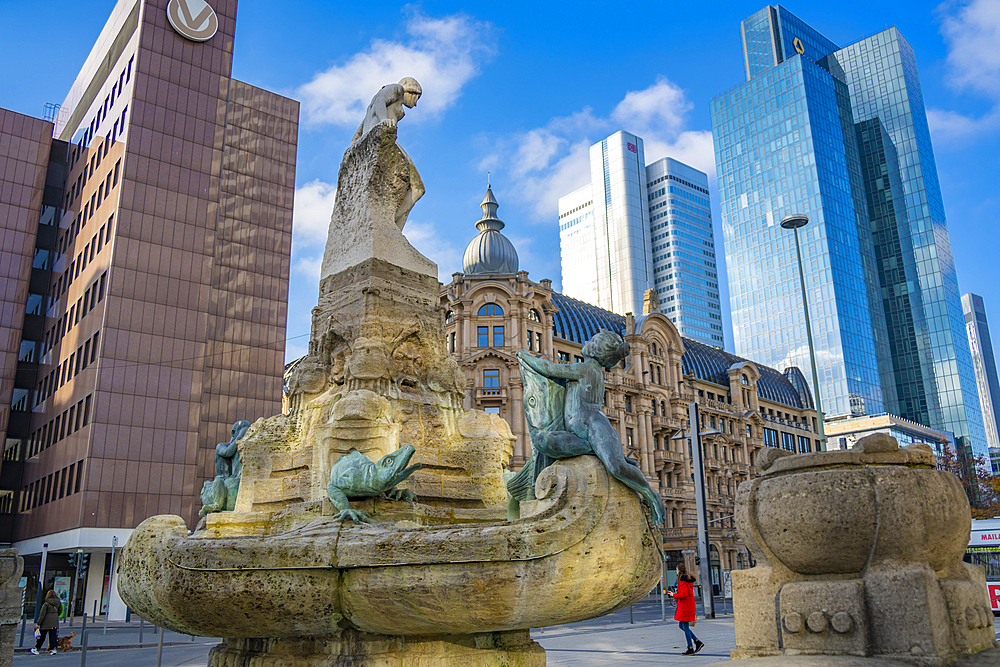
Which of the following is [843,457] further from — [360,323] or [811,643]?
[360,323]

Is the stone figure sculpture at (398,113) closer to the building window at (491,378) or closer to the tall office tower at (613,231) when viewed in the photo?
the building window at (491,378)

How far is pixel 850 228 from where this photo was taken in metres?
108

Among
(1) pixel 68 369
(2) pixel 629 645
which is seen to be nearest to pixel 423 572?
(2) pixel 629 645

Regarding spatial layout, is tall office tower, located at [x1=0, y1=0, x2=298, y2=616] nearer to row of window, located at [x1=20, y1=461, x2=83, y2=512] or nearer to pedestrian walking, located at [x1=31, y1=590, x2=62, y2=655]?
row of window, located at [x1=20, y1=461, x2=83, y2=512]

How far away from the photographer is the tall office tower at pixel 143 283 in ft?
135

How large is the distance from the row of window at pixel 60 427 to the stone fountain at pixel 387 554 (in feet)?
126

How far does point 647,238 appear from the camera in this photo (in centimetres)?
14462

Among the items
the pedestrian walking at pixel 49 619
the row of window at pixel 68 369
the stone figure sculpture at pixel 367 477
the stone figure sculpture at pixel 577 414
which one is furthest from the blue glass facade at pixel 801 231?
the stone figure sculpture at pixel 367 477

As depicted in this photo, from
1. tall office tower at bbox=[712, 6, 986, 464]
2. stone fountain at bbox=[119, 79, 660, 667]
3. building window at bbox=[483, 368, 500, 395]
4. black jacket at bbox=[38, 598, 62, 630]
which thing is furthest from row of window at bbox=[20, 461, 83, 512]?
tall office tower at bbox=[712, 6, 986, 464]

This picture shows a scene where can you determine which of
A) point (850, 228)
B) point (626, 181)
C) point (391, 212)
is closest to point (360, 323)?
point (391, 212)

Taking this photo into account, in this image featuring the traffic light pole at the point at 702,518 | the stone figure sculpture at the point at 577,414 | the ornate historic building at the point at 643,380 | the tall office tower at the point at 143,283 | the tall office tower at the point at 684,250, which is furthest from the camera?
the tall office tower at the point at 684,250

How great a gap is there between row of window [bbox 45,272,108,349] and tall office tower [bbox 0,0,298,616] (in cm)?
19

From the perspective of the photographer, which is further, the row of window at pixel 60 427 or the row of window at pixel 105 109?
the row of window at pixel 105 109

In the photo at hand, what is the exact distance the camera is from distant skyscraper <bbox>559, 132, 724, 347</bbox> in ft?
461
